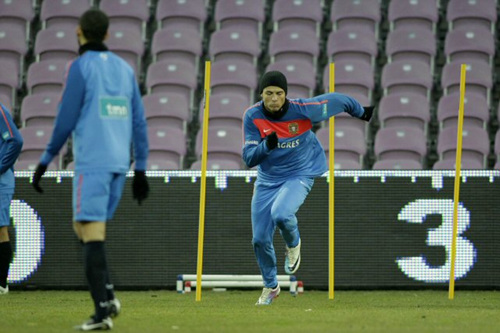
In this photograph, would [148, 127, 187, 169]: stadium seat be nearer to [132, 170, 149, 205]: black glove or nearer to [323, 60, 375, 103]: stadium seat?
[323, 60, 375, 103]: stadium seat

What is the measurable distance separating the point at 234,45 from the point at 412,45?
2.73 m

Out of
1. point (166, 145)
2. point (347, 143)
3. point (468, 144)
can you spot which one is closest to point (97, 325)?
point (166, 145)

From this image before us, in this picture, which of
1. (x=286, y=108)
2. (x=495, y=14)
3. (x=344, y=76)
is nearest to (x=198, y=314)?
(x=286, y=108)

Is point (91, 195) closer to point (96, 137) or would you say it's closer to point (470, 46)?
point (96, 137)

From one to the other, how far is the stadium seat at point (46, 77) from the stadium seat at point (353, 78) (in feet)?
13.2

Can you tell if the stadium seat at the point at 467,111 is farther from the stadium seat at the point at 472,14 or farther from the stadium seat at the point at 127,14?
the stadium seat at the point at 127,14

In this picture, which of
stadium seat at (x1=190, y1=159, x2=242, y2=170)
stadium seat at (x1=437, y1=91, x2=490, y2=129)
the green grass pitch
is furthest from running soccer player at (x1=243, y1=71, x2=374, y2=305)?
stadium seat at (x1=437, y1=91, x2=490, y2=129)

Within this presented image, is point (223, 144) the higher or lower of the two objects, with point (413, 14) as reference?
lower

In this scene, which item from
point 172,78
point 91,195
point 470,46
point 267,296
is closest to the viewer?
point 91,195

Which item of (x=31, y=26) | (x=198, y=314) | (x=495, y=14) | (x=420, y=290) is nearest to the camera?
(x=198, y=314)

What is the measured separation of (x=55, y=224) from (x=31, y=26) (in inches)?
261

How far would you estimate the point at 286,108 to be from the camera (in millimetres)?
8062

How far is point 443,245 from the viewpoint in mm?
10023

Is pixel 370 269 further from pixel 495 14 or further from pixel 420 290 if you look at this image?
pixel 495 14
